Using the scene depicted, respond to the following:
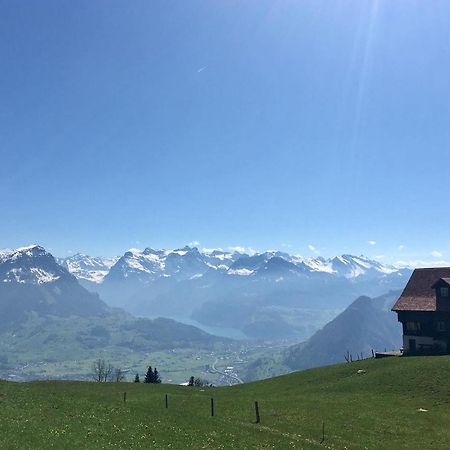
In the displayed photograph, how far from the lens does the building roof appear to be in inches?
3467

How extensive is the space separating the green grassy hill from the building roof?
24.6 m

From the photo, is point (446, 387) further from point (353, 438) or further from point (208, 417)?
point (208, 417)

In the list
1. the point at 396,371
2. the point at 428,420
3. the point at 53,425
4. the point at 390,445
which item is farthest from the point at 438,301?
the point at 53,425

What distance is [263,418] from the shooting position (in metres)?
45.1

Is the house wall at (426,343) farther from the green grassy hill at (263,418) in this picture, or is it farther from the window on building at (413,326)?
the green grassy hill at (263,418)

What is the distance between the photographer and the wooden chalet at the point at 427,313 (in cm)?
8294

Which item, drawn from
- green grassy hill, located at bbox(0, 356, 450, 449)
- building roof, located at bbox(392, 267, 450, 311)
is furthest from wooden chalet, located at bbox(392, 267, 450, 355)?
green grassy hill, located at bbox(0, 356, 450, 449)

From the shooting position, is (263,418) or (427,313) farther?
(427,313)

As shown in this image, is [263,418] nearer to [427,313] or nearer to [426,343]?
[426,343]

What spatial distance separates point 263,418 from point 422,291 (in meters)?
61.1

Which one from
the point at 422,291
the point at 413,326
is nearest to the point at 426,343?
the point at 413,326

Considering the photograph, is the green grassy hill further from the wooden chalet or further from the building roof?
the building roof

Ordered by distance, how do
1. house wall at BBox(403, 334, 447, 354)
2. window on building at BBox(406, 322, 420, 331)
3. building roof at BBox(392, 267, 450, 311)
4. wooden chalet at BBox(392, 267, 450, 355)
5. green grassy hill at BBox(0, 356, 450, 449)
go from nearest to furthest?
green grassy hill at BBox(0, 356, 450, 449) < house wall at BBox(403, 334, 447, 354) < wooden chalet at BBox(392, 267, 450, 355) < window on building at BBox(406, 322, 420, 331) < building roof at BBox(392, 267, 450, 311)

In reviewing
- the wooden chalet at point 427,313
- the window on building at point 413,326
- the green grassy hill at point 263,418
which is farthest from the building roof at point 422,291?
the green grassy hill at point 263,418
